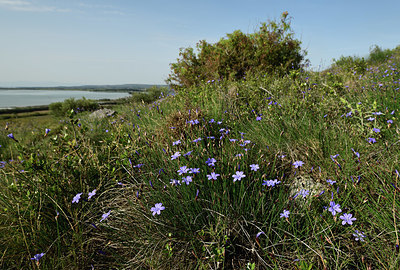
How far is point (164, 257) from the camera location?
5.97 ft

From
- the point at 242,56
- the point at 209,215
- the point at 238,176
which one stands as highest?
the point at 242,56

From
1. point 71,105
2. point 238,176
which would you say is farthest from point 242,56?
point 71,105

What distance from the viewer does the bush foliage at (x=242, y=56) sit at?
7.76m

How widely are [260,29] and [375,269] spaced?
29.3 ft

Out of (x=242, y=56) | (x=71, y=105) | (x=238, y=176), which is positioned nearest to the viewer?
(x=238, y=176)

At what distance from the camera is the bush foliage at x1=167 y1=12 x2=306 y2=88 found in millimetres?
7762

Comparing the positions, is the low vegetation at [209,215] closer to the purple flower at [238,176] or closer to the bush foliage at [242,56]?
the purple flower at [238,176]

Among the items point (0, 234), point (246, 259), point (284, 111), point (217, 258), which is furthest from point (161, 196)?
point (284, 111)

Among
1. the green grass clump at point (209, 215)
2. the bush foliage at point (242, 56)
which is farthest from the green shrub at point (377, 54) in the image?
the green grass clump at point (209, 215)

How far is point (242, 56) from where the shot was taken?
7930 millimetres

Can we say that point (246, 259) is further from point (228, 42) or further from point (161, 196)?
point (228, 42)

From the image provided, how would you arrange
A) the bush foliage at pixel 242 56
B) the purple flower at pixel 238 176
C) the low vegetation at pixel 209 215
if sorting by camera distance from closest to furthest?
the low vegetation at pixel 209 215
the purple flower at pixel 238 176
the bush foliage at pixel 242 56

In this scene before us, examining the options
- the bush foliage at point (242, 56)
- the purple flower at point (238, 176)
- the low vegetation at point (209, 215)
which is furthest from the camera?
the bush foliage at point (242, 56)

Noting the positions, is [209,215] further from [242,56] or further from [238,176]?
[242,56]
